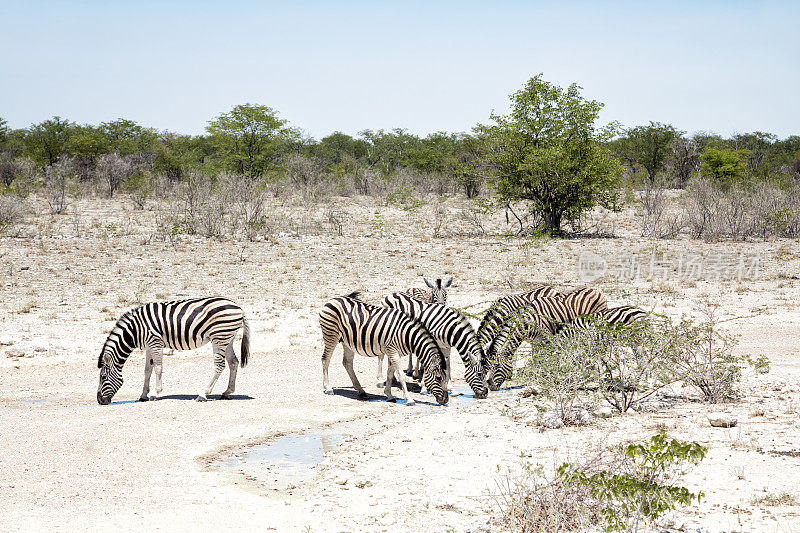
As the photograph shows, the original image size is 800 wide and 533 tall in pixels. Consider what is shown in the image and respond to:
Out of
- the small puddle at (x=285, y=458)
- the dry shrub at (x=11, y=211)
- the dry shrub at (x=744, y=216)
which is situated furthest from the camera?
the dry shrub at (x=744, y=216)

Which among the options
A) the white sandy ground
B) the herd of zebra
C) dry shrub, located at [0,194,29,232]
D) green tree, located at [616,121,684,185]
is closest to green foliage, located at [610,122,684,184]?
green tree, located at [616,121,684,185]

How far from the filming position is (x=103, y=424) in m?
8.15

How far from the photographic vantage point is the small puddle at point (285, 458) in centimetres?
681

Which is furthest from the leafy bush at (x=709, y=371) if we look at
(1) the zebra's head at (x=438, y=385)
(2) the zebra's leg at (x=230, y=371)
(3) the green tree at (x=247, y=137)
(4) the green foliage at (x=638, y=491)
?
(3) the green tree at (x=247, y=137)

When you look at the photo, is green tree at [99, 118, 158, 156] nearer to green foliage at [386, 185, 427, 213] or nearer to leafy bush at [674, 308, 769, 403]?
green foliage at [386, 185, 427, 213]

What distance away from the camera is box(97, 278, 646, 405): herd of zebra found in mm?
9578

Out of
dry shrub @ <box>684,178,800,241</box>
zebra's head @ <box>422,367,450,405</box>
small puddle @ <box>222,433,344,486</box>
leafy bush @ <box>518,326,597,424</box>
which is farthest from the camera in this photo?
dry shrub @ <box>684,178,800,241</box>

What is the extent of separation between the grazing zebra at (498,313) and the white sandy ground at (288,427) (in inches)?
31.8

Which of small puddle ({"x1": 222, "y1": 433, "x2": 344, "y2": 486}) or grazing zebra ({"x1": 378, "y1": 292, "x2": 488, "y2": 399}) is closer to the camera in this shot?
small puddle ({"x1": 222, "y1": 433, "x2": 344, "y2": 486})

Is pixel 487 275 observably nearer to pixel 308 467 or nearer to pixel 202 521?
pixel 308 467

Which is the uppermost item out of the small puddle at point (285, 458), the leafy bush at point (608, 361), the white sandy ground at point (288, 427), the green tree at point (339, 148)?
the green tree at point (339, 148)

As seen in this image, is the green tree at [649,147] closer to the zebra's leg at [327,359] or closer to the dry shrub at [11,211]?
the dry shrub at [11,211]

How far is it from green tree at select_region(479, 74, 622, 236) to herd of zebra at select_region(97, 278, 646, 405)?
61.2 ft

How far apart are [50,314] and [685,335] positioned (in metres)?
11.9
